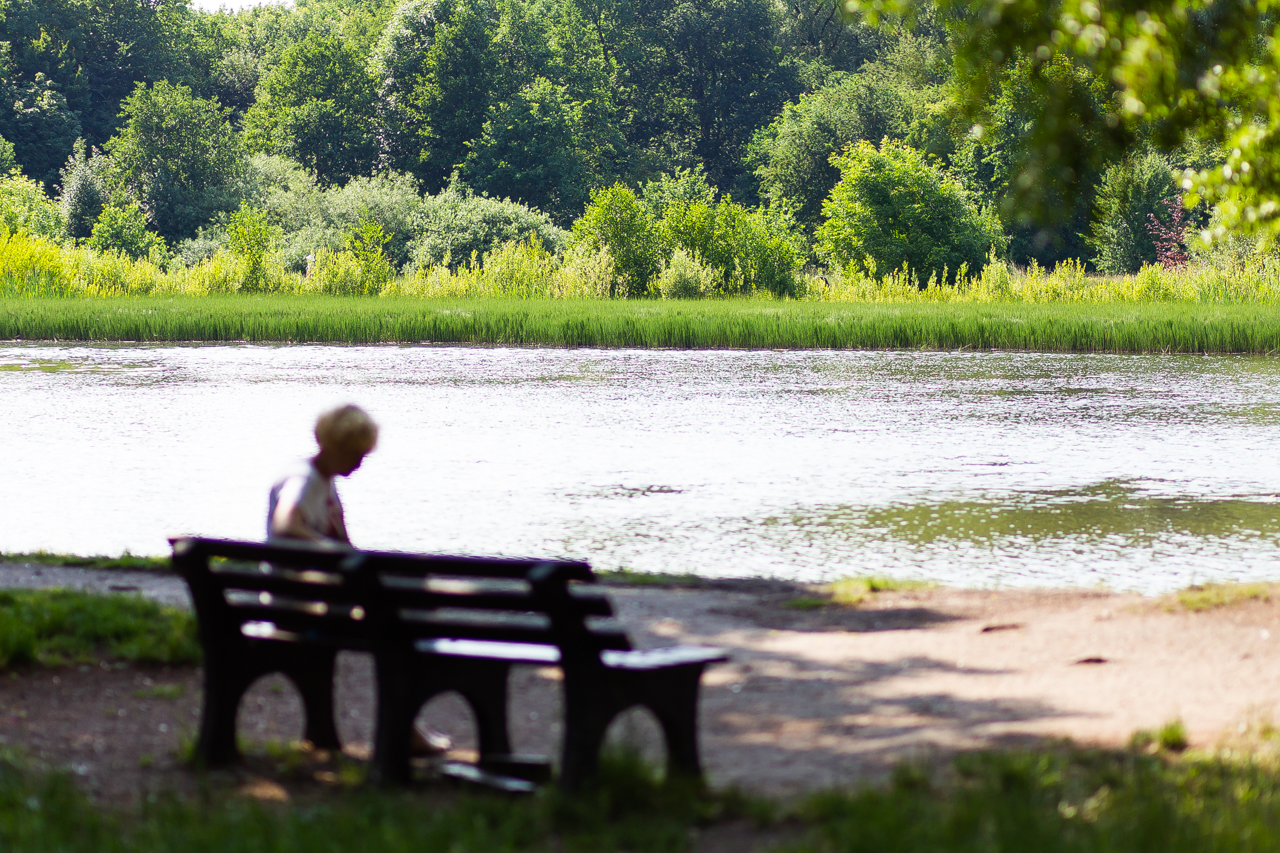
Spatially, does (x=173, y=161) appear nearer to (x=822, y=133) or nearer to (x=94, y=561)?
(x=822, y=133)

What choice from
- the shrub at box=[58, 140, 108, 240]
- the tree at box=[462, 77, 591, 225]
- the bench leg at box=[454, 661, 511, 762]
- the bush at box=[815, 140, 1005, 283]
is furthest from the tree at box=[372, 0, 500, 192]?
the bench leg at box=[454, 661, 511, 762]

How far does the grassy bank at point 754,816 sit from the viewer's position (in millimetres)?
3871

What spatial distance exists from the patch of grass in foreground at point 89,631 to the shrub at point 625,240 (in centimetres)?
3588

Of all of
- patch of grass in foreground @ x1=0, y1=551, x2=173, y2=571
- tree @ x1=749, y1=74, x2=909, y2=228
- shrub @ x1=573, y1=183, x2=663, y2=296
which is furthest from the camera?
tree @ x1=749, y1=74, x2=909, y2=228

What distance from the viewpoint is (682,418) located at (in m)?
18.2

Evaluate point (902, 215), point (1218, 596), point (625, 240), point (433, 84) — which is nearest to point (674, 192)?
point (902, 215)

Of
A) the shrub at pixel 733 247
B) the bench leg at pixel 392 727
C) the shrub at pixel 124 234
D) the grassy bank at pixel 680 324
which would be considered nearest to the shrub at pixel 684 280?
the shrub at pixel 733 247

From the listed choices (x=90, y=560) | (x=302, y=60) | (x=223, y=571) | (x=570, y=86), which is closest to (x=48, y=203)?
(x=302, y=60)

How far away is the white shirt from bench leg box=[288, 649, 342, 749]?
0.47m

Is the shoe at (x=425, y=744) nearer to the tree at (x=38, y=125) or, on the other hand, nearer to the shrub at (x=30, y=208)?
the shrub at (x=30, y=208)

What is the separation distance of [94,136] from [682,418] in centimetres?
7407

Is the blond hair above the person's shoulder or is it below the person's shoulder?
above

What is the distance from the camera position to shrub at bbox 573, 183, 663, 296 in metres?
42.9

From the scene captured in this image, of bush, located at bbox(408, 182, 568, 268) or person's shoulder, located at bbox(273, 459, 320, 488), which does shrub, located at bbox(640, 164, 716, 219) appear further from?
person's shoulder, located at bbox(273, 459, 320, 488)
